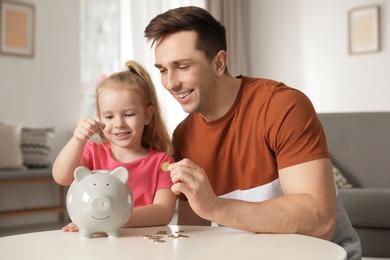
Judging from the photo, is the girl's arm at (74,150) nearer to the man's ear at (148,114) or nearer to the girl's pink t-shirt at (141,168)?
the girl's pink t-shirt at (141,168)

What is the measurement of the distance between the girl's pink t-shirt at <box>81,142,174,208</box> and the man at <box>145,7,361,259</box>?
0.15 meters

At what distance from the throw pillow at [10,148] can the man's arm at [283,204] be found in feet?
13.0

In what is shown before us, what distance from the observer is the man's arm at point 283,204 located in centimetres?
131

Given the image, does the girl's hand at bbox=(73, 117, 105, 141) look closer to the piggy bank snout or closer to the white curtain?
the piggy bank snout

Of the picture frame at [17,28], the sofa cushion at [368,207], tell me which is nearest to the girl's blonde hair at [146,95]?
the sofa cushion at [368,207]

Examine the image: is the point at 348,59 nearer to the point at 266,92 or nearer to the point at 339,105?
the point at 339,105

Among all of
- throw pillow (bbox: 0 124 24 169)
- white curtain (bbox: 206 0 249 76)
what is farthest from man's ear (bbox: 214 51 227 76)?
white curtain (bbox: 206 0 249 76)

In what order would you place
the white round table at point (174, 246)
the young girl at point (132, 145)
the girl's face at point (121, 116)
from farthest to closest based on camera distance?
1. the girl's face at point (121, 116)
2. the young girl at point (132, 145)
3. the white round table at point (174, 246)

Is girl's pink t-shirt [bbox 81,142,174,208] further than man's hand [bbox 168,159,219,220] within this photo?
Yes

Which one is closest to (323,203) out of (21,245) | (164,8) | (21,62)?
(21,245)

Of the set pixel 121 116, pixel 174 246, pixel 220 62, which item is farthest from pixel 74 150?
pixel 220 62

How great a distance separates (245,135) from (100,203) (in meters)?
0.62

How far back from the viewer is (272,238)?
1308mm

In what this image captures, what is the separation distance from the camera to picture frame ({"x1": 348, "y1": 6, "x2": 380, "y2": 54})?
20.3ft
